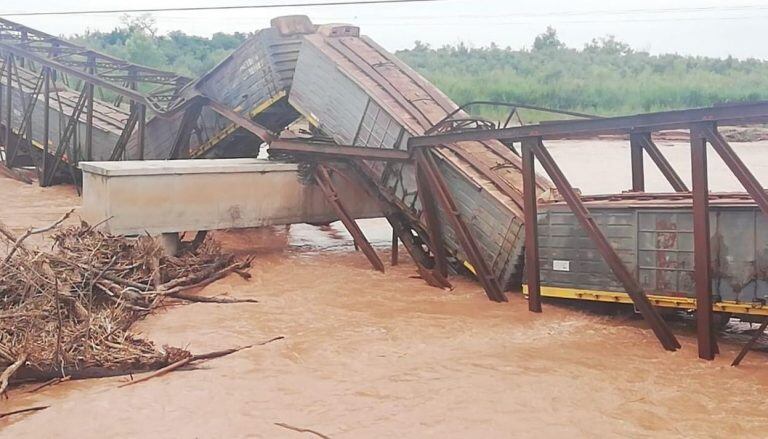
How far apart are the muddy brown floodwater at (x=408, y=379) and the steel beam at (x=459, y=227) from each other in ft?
0.81

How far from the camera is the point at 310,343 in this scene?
34.5ft

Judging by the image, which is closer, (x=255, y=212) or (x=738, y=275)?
(x=738, y=275)

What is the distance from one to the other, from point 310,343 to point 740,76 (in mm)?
52595

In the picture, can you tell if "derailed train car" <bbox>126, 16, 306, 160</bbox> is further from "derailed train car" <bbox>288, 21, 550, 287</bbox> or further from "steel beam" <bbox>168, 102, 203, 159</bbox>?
"derailed train car" <bbox>288, 21, 550, 287</bbox>

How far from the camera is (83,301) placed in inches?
424

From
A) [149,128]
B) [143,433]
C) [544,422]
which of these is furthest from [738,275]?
[149,128]

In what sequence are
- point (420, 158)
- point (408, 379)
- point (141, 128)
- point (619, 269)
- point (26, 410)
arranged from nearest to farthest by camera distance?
1. point (26, 410)
2. point (408, 379)
3. point (619, 269)
4. point (420, 158)
5. point (141, 128)

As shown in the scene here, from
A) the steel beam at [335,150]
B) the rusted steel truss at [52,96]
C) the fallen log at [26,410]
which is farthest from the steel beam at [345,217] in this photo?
the fallen log at [26,410]

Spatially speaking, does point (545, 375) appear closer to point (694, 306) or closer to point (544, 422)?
point (544, 422)

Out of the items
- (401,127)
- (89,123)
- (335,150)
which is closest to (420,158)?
(401,127)

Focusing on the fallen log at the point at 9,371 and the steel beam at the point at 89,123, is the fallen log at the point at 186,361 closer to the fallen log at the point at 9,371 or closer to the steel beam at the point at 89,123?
the fallen log at the point at 9,371

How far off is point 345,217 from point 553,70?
46426mm

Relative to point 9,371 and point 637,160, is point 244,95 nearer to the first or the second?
point 637,160

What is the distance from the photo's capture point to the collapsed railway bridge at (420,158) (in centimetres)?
1039
